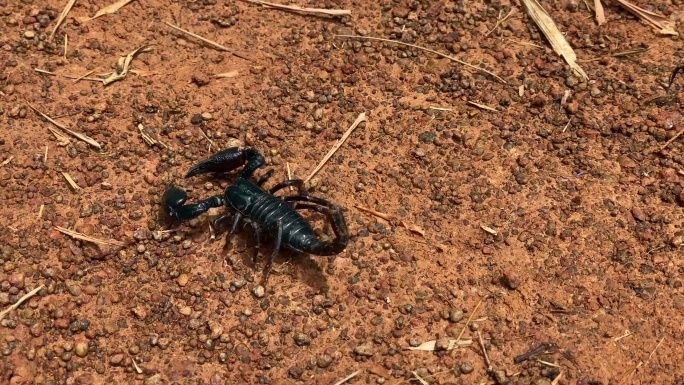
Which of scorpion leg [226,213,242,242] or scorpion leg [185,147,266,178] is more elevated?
scorpion leg [185,147,266,178]

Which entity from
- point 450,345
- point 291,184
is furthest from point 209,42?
point 450,345

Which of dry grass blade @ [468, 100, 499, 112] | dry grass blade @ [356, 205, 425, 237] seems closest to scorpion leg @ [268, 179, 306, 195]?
dry grass blade @ [356, 205, 425, 237]

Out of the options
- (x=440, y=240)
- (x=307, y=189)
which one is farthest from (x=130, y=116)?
(x=440, y=240)

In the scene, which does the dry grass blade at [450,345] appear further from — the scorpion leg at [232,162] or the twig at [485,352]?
the scorpion leg at [232,162]

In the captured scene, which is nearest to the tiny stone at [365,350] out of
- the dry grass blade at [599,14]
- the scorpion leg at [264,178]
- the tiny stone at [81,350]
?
the scorpion leg at [264,178]

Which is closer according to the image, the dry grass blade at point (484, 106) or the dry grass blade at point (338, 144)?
the dry grass blade at point (338, 144)

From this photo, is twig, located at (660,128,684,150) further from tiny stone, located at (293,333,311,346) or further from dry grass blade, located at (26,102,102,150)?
dry grass blade, located at (26,102,102,150)

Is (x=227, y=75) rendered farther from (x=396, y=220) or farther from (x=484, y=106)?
(x=484, y=106)
